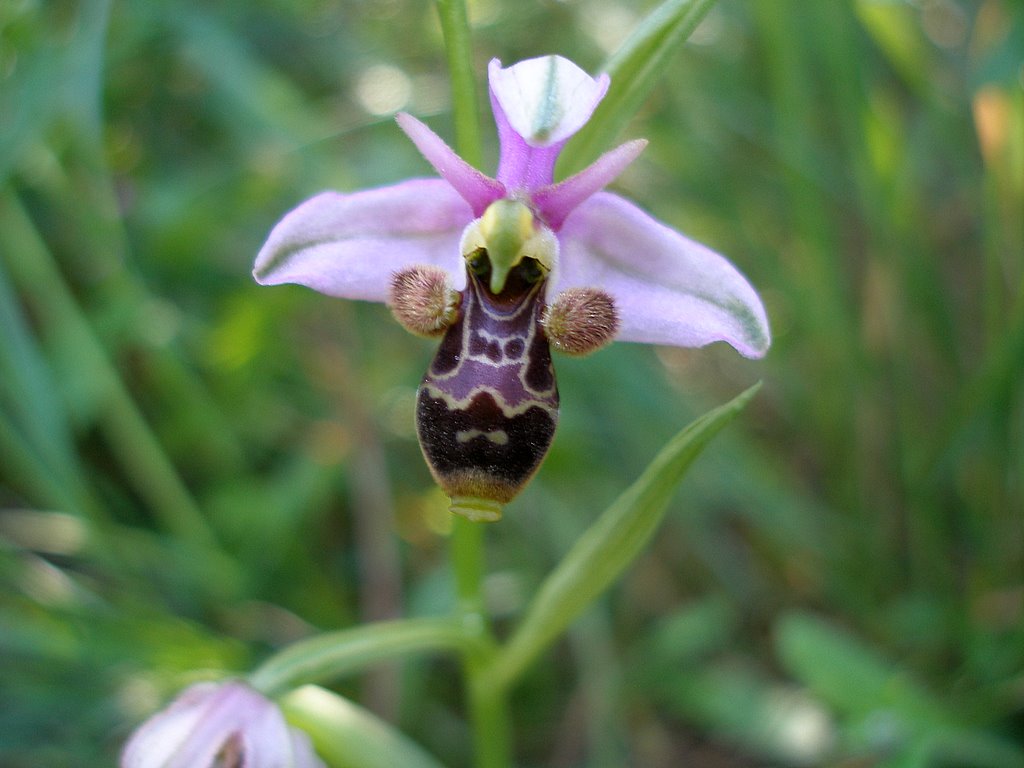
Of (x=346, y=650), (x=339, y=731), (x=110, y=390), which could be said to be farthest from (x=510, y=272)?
(x=110, y=390)

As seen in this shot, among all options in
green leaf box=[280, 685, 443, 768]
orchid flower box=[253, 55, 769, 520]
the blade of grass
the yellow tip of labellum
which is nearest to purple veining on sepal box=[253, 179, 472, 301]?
orchid flower box=[253, 55, 769, 520]

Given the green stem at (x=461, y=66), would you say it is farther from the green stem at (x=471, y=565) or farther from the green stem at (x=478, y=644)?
the green stem at (x=478, y=644)

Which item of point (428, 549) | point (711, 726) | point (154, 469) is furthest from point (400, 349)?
point (711, 726)

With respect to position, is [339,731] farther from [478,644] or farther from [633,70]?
[633,70]

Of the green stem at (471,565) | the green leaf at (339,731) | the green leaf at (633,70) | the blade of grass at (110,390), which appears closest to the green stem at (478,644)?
the green stem at (471,565)

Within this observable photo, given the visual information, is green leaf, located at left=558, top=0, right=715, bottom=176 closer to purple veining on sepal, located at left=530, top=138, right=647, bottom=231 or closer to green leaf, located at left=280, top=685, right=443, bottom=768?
purple veining on sepal, located at left=530, top=138, right=647, bottom=231

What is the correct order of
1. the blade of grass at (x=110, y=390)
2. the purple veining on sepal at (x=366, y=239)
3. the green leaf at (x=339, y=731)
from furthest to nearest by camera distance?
1. the blade of grass at (x=110, y=390)
2. the green leaf at (x=339, y=731)
3. the purple veining on sepal at (x=366, y=239)
